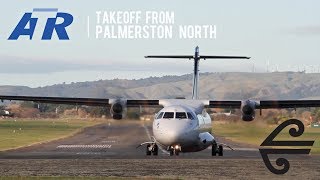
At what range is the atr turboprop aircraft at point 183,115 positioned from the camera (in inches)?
1587

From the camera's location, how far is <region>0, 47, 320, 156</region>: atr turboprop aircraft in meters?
40.3

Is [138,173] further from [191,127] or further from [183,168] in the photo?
[191,127]

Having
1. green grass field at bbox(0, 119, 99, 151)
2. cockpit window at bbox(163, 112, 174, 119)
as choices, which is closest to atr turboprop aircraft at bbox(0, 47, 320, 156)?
cockpit window at bbox(163, 112, 174, 119)

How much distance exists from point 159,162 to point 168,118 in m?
5.51

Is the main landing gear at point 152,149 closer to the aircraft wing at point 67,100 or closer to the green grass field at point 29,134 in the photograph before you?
the aircraft wing at point 67,100

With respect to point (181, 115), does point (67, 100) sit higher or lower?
higher

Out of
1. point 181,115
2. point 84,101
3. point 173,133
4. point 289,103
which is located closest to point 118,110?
point 84,101

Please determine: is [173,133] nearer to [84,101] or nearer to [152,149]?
[152,149]

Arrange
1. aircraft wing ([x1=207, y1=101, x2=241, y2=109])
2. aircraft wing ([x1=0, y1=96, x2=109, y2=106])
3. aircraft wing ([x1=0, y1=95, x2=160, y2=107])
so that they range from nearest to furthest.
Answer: aircraft wing ([x1=207, y1=101, x2=241, y2=109])
aircraft wing ([x1=0, y1=95, x2=160, y2=107])
aircraft wing ([x1=0, y1=96, x2=109, y2=106])

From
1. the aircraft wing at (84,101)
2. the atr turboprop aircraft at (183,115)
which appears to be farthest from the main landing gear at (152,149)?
the aircraft wing at (84,101)

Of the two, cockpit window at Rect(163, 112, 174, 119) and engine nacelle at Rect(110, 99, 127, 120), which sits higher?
engine nacelle at Rect(110, 99, 127, 120)

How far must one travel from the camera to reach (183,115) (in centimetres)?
4103

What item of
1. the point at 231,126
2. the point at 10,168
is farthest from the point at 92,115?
the point at 10,168

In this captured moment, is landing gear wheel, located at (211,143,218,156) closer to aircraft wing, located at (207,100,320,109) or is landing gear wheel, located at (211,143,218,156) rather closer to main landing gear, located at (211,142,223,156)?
main landing gear, located at (211,142,223,156)
